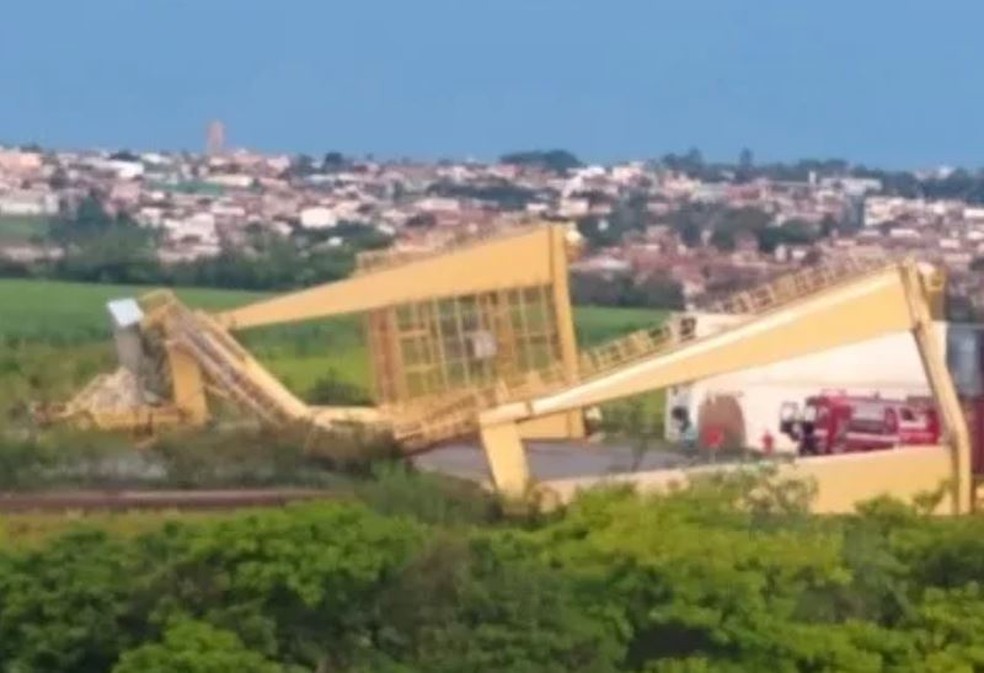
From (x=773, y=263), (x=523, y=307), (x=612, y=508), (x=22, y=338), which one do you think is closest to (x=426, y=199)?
(x=773, y=263)

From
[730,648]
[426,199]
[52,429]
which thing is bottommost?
[730,648]

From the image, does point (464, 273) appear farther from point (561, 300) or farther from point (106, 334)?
point (106, 334)

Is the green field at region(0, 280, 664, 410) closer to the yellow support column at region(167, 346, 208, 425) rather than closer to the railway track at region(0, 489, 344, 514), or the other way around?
the yellow support column at region(167, 346, 208, 425)

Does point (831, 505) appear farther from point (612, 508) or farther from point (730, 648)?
point (730, 648)

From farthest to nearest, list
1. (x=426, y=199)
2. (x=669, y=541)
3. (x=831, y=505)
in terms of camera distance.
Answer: (x=426, y=199) < (x=831, y=505) < (x=669, y=541)

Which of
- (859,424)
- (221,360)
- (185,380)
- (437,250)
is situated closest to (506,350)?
(437,250)

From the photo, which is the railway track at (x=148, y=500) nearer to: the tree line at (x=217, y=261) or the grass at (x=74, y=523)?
the grass at (x=74, y=523)

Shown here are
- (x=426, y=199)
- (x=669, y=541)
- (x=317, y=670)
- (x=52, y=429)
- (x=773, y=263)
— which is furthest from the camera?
(x=426, y=199)
